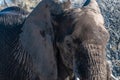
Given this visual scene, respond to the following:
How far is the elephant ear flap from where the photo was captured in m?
5.78

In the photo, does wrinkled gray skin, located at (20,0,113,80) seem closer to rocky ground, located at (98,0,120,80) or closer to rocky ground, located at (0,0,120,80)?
rocky ground, located at (0,0,120,80)

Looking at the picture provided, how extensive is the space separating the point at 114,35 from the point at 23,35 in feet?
17.1

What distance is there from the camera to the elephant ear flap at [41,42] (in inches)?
227

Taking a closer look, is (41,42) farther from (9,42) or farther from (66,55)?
(9,42)

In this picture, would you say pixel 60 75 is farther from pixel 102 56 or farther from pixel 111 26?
pixel 111 26

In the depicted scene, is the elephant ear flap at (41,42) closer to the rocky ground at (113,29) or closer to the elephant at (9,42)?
the elephant at (9,42)

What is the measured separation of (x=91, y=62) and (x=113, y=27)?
659cm

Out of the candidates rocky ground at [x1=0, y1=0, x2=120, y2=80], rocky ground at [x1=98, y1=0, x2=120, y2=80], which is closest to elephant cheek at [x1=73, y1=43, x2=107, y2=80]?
rocky ground at [x1=0, y1=0, x2=120, y2=80]

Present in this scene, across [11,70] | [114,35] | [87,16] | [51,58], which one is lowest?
[114,35]

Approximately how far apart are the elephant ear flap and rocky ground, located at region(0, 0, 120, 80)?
131 inches

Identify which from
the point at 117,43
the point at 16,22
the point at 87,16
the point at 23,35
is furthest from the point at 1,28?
the point at 117,43

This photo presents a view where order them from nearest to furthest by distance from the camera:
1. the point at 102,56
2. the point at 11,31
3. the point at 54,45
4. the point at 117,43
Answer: the point at 102,56 → the point at 54,45 → the point at 11,31 → the point at 117,43

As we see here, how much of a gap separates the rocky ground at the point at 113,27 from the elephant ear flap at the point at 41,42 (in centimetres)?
333

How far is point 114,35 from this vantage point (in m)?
11.2
